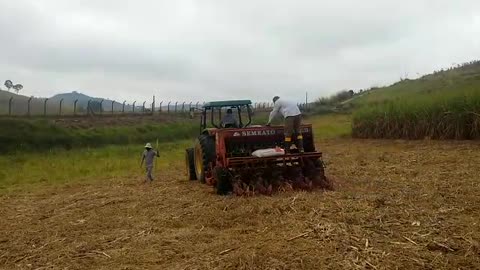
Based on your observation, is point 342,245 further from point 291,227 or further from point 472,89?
point 472,89

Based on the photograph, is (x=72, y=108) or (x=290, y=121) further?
(x=72, y=108)

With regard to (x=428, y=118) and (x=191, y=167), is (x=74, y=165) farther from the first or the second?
(x=428, y=118)

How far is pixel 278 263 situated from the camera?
5.43 m

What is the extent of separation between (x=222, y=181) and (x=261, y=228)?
282 cm

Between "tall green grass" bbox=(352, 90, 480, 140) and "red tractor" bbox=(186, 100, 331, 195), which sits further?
"tall green grass" bbox=(352, 90, 480, 140)

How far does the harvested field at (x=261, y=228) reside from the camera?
18.5ft

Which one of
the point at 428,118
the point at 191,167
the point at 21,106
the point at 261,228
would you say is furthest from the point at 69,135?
the point at 261,228

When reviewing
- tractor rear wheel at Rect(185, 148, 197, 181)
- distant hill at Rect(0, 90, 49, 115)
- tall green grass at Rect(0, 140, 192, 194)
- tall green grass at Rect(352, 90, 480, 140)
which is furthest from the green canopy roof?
distant hill at Rect(0, 90, 49, 115)

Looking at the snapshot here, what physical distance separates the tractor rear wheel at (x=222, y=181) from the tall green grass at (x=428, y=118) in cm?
1144

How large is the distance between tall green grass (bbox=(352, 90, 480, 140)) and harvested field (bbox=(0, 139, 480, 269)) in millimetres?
7354

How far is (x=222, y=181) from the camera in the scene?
9688mm

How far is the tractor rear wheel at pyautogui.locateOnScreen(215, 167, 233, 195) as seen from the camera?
9650 mm

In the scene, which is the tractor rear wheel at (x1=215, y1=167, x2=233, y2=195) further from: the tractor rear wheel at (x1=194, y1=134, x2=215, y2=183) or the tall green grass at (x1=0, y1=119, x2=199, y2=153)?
the tall green grass at (x1=0, y1=119, x2=199, y2=153)

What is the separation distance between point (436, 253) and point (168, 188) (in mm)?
7267
